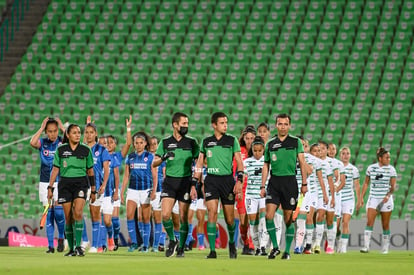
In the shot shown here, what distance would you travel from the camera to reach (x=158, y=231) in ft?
62.3

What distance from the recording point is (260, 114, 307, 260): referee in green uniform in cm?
1445

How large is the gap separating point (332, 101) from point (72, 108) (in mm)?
8083

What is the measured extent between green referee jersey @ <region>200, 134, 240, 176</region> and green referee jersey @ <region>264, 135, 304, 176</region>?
1.93 feet

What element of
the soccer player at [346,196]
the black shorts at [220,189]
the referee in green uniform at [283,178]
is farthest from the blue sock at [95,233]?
the soccer player at [346,196]

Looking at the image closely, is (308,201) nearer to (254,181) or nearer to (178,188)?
(254,181)

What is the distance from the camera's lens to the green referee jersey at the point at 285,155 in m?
14.5

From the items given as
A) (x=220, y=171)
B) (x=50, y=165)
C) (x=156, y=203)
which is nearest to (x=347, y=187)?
(x=156, y=203)

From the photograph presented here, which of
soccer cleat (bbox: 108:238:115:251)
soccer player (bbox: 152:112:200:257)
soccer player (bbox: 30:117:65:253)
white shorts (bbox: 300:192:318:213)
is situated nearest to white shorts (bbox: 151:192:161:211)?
soccer cleat (bbox: 108:238:115:251)

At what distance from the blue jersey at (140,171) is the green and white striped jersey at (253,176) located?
212 cm

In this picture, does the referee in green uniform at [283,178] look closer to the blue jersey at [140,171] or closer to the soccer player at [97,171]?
the soccer player at [97,171]

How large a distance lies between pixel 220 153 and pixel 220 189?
0.53m

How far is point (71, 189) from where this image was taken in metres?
14.8

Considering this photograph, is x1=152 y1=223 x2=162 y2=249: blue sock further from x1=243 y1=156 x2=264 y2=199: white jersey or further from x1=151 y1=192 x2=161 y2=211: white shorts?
x1=243 y1=156 x2=264 y2=199: white jersey

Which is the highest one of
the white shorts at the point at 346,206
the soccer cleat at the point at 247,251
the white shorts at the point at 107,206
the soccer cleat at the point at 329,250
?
the white shorts at the point at 346,206
